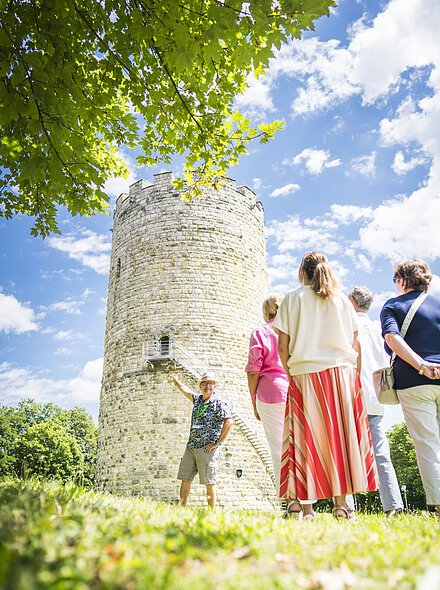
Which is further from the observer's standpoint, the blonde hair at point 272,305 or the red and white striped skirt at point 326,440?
the blonde hair at point 272,305

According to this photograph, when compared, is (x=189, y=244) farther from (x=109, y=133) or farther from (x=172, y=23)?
(x=172, y=23)

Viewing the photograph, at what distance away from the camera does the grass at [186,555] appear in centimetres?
119

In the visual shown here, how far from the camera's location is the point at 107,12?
4121 millimetres

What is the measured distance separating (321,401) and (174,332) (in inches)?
421

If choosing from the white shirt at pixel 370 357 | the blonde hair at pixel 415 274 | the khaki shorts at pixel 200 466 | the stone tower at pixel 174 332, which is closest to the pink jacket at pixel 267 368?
the white shirt at pixel 370 357

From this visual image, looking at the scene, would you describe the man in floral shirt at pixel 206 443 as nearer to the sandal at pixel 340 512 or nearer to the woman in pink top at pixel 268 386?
the woman in pink top at pixel 268 386

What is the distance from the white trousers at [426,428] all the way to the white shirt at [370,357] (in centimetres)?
94

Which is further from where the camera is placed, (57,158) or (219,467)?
(219,467)

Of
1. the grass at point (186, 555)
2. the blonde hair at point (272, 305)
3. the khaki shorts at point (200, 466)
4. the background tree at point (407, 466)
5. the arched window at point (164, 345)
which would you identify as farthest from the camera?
the background tree at point (407, 466)

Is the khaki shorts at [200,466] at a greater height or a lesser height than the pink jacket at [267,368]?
lesser

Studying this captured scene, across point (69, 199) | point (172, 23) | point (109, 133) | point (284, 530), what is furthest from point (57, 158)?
point (284, 530)

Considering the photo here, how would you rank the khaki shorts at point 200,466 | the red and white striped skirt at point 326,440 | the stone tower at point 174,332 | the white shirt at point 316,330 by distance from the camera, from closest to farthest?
the red and white striped skirt at point 326,440 < the white shirt at point 316,330 < the khaki shorts at point 200,466 < the stone tower at point 174,332

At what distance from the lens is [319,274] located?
369 cm

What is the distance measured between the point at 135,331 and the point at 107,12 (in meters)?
11.1
